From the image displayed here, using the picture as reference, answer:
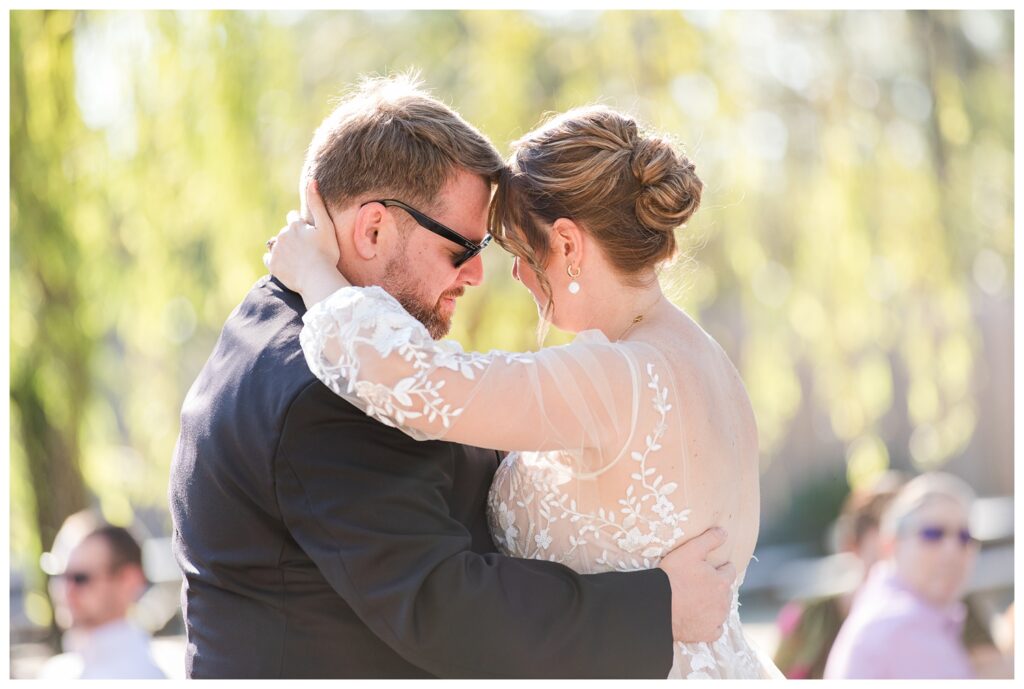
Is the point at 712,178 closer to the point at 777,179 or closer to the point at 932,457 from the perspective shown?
the point at 777,179

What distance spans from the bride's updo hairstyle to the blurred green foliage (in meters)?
3.57

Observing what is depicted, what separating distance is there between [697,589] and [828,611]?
A: 3.66 metres

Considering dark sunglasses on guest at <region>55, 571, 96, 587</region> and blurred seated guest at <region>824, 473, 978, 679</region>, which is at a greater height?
dark sunglasses on guest at <region>55, 571, 96, 587</region>

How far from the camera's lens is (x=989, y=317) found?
52.5 ft

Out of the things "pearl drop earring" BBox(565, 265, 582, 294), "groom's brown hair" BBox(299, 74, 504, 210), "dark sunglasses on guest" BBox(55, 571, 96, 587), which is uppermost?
"groom's brown hair" BBox(299, 74, 504, 210)

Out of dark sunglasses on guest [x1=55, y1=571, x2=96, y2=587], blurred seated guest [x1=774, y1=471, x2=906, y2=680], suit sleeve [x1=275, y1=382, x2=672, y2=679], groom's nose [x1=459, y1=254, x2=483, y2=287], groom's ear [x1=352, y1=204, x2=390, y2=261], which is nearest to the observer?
suit sleeve [x1=275, y1=382, x2=672, y2=679]

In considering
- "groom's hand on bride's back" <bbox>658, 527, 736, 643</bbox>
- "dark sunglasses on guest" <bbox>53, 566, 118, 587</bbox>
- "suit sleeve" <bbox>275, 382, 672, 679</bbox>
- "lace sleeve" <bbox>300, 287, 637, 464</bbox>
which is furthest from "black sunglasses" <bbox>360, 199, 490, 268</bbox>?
"dark sunglasses on guest" <bbox>53, 566, 118, 587</bbox>

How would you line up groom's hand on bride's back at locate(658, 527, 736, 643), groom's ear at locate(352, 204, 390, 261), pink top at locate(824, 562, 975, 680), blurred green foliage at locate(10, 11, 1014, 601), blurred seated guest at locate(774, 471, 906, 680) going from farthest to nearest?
1. blurred green foliage at locate(10, 11, 1014, 601)
2. blurred seated guest at locate(774, 471, 906, 680)
3. pink top at locate(824, 562, 975, 680)
4. groom's ear at locate(352, 204, 390, 261)
5. groom's hand on bride's back at locate(658, 527, 736, 643)

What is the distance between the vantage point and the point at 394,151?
8.86 ft

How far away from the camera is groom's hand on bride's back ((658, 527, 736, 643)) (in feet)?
8.01

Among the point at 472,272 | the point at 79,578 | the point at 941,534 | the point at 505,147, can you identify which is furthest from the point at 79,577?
the point at 941,534

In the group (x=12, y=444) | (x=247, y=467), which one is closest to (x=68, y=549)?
(x=12, y=444)

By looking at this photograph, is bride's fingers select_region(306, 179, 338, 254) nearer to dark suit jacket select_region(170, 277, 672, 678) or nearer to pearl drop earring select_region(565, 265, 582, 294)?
dark suit jacket select_region(170, 277, 672, 678)
